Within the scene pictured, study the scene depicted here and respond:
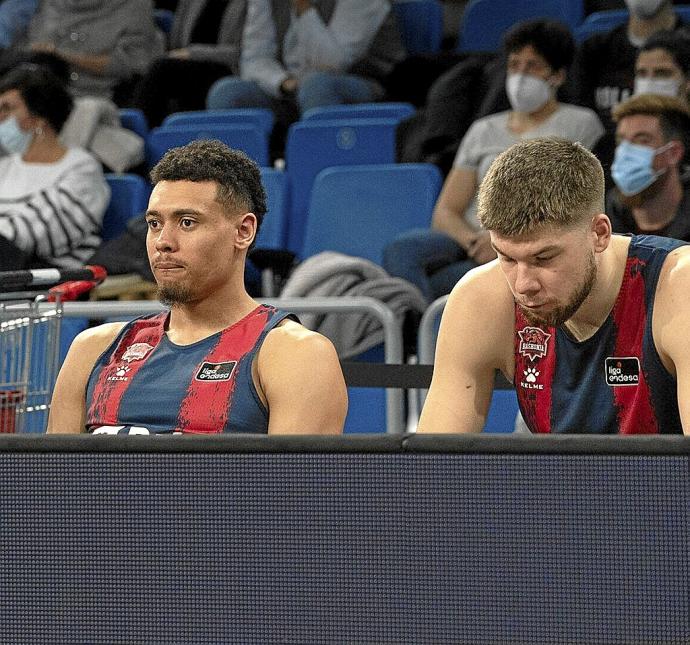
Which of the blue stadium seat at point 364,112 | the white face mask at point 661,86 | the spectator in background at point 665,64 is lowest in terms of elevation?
the blue stadium seat at point 364,112

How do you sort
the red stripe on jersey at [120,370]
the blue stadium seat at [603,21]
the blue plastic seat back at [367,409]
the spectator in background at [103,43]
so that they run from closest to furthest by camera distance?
the red stripe on jersey at [120,370], the blue plastic seat back at [367,409], the blue stadium seat at [603,21], the spectator in background at [103,43]

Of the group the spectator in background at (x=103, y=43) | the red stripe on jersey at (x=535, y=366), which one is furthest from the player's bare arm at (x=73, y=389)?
the spectator in background at (x=103, y=43)

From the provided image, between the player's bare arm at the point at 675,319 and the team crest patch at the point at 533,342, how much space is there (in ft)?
0.62

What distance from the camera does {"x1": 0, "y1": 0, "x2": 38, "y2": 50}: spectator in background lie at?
7184 millimetres

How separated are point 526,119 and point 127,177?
1.59 meters

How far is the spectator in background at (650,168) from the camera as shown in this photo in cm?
391

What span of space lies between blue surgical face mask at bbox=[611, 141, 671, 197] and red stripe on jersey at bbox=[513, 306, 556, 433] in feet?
6.15

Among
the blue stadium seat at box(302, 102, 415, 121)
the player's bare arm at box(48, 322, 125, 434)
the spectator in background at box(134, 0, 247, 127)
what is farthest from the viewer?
the spectator in background at box(134, 0, 247, 127)

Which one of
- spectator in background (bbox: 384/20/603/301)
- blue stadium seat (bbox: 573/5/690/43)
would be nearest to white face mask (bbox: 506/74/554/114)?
spectator in background (bbox: 384/20/603/301)

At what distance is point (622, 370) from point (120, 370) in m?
0.92

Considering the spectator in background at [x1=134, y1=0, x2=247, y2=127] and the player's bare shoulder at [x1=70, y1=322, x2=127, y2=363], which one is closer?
the player's bare shoulder at [x1=70, y1=322, x2=127, y2=363]

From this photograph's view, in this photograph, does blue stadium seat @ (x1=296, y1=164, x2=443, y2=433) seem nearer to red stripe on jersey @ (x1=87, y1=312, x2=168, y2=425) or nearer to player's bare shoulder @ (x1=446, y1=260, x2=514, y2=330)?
red stripe on jersey @ (x1=87, y1=312, x2=168, y2=425)

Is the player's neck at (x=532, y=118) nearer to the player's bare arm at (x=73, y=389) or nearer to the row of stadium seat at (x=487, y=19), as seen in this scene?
the row of stadium seat at (x=487, y=19)

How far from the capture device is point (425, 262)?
14.0 ft
